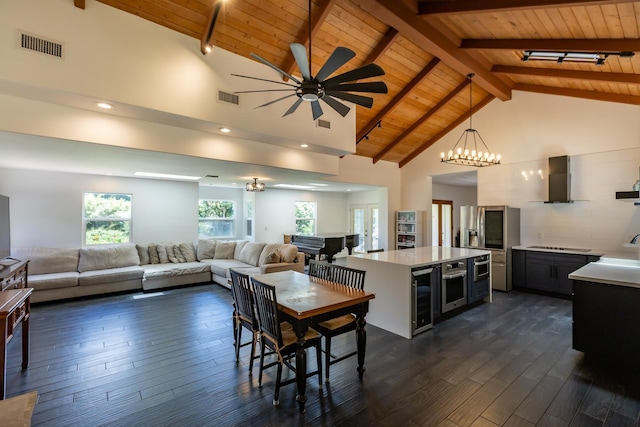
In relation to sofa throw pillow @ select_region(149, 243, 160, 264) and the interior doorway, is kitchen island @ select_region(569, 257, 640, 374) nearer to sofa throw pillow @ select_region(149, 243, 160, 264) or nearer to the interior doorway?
the interior doorway

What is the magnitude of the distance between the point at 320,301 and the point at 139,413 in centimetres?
162

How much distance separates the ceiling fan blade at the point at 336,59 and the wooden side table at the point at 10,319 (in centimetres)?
313

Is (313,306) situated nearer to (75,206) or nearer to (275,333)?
(275,333)

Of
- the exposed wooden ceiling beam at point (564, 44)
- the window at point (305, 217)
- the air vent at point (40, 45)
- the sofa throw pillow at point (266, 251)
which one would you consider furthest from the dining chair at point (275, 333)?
the window at point (305, 217)

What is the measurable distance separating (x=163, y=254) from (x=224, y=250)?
4.30 feet

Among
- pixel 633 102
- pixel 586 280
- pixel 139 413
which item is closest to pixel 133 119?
pixel 139 413

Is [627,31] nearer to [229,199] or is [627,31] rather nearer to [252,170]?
[252,170]

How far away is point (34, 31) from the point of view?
9.30ft

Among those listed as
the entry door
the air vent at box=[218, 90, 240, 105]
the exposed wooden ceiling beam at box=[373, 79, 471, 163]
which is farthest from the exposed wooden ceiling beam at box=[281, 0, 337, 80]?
the entry door

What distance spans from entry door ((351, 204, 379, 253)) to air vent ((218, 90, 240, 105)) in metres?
7.01

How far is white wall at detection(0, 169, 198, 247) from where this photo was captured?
5.57 m

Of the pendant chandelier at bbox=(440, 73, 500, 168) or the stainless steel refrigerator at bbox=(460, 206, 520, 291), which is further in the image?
the stainless steel refrigerator at bbox=(460, 206, 520, 291)

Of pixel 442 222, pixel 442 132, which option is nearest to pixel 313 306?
pixel 442 132

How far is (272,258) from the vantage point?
595 cm
